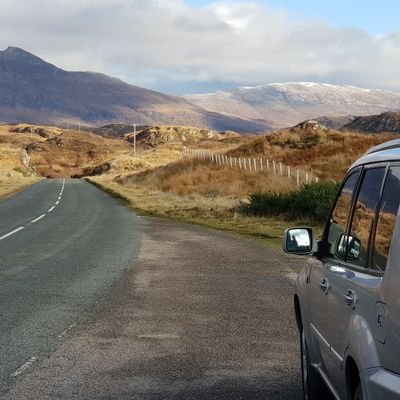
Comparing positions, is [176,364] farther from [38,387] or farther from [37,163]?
[37,163]

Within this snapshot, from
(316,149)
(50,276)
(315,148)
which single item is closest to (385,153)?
(50,276)

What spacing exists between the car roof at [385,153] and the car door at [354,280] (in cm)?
5

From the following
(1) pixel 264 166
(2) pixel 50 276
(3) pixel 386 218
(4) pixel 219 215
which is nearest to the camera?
(3) pixel 386 218

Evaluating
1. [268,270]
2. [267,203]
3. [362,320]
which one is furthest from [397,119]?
[362,320]

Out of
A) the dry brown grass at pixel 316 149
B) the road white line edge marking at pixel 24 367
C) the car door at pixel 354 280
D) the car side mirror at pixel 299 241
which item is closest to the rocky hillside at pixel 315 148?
the dry brown grass at pixel 316 149

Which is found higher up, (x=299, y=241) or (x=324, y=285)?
(x=299, y=241)

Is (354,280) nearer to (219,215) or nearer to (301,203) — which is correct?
(301,203)

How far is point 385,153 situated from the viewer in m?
3.46

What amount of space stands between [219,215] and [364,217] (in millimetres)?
23680

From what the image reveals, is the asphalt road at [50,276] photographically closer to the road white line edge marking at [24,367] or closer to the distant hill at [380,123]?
the road white line edge marking at [24,367]

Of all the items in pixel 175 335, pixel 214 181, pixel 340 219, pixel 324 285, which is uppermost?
pixel 340 219

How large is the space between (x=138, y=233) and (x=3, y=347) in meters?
13.8

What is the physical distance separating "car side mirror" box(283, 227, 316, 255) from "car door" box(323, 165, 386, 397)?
634 mm

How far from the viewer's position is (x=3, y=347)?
6.72 metres
